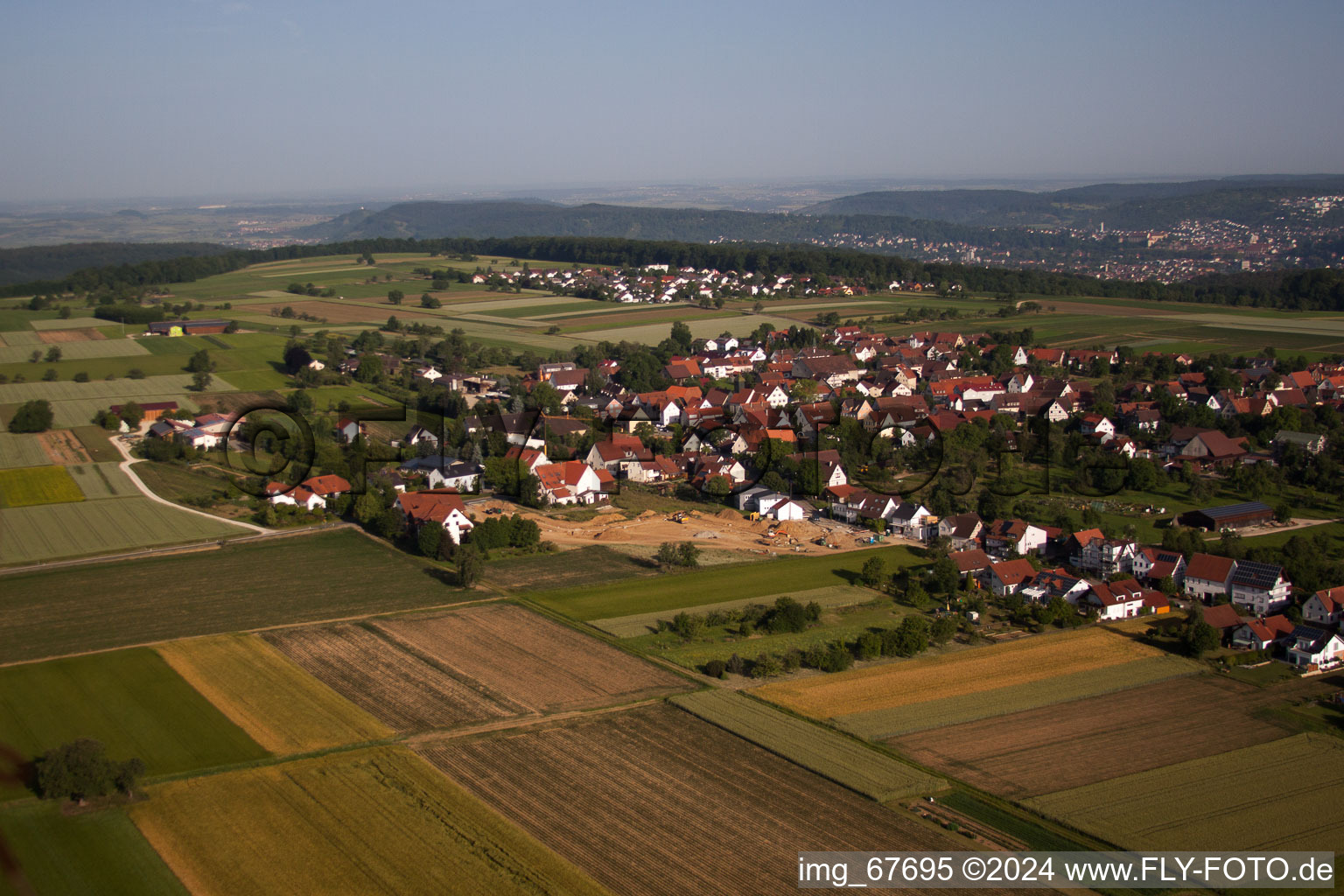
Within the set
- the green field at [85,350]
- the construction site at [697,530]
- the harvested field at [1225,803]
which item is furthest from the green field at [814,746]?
the green field at [85,350]

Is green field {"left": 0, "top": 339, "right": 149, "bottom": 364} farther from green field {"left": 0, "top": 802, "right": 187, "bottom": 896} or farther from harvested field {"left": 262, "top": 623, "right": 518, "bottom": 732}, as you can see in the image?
green field {"left": 0, "top": 802, "right": 187, "bottom": 896}

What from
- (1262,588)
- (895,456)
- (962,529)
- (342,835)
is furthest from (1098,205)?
(342,835)

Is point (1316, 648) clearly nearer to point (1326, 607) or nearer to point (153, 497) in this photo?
point (1326, 607)

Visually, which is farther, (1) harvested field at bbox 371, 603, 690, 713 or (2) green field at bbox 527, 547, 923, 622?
(2) green field at bbox 527, 547, 923, 622

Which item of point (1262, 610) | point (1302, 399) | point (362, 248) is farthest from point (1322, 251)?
point (1262, 610)

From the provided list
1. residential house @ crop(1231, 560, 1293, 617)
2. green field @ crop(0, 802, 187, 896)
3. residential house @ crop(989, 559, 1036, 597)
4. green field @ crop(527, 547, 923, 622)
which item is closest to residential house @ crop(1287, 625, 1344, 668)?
residential house @ crop(1231, 560, 1293, 617)

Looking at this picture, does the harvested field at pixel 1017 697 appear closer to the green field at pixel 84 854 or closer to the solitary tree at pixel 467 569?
the solitary tree at pixel 467 569

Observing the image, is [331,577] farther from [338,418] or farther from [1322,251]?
[1322,251]

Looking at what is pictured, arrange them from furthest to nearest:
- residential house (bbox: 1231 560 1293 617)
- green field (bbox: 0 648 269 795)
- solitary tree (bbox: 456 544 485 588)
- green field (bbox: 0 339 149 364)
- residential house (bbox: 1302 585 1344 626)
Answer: green field (bbox: 0 339 149 364)
solitary tree (bbox: 456 544 485 588)
residential house (bbox: 1231 560 1293 617)
residential house (bbox: 1302 585 1344 626)
green field (bbox: 0 648 269 795)
